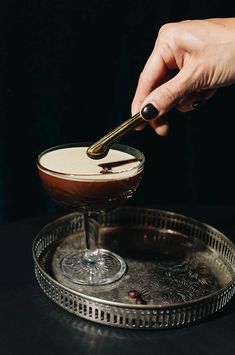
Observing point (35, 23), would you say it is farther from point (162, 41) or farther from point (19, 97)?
point (162, 41)

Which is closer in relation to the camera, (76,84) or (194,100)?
(194,100)

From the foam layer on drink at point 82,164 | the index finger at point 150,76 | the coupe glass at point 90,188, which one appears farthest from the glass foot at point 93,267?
the index finger at point 150,76

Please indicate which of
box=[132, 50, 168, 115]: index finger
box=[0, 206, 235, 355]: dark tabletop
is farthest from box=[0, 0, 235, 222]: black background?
box=[0, 206, 235, 355]: dark tabletop

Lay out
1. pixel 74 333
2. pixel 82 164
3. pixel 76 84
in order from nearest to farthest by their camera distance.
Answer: pixel 74 333
pixel 82 164
pixel 76 84

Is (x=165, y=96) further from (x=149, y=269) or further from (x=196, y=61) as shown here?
(x=149, y=269)

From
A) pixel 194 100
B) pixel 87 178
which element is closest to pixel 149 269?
pixel 87 178

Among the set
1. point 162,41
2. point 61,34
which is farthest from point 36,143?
point 162,41
